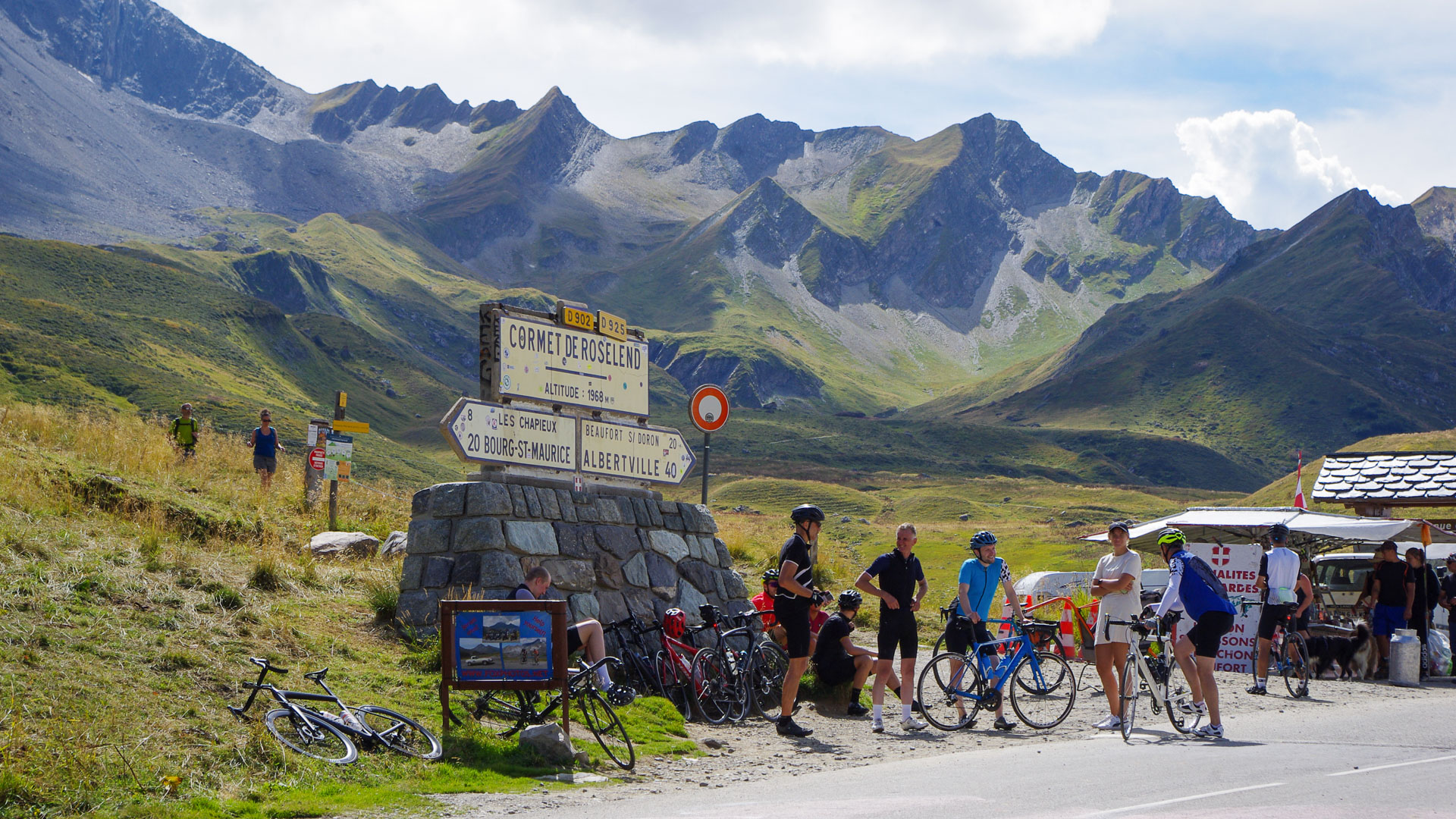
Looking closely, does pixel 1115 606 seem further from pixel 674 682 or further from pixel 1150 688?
pixel 674 682

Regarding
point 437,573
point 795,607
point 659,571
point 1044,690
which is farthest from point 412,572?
point 1044,690

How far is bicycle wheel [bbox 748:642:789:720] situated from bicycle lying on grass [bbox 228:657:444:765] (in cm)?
455

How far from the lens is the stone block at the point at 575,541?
1262 cm

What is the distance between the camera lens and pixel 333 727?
8.39 meters

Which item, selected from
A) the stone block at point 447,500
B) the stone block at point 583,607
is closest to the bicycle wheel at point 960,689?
the stone block at point 583,607

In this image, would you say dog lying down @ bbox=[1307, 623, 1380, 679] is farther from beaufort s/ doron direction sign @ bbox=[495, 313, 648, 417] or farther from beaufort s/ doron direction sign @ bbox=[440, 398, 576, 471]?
beaufort s/ doron direction sign @ bbox=[440, 398, 576, 471]

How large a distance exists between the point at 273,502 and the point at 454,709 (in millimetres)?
7191

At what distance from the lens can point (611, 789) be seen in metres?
8.47

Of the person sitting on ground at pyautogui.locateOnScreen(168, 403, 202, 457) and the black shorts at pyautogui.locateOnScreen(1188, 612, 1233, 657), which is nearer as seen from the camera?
the black shorts at pyautogui.locateOnScreen(1188, 612, 1233, 657)

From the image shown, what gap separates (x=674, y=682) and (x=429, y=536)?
2.84 meters

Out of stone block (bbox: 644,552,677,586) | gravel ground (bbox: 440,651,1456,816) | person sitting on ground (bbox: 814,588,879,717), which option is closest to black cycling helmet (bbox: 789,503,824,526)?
person sitting on ground (bbox: 814,588,879,717)

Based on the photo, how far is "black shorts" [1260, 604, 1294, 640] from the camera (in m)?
14.7

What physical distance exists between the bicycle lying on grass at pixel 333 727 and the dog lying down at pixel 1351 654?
504 inches

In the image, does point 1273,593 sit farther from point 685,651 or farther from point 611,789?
point 611,789
